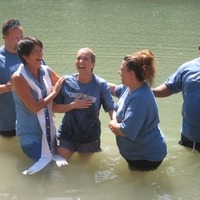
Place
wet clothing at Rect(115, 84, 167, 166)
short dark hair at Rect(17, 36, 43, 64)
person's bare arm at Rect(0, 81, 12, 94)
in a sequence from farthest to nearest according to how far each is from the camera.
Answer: person's bare arm at Rect(0, 81, 12, 94), short dark hair at Rect(17, 36, 43, 64), wet clothing at Rect(115, 84, 167, 166)

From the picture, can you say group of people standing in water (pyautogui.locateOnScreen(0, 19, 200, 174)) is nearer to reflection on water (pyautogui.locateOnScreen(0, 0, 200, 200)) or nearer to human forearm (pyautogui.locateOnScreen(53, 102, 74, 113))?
human forearm (pyautogui.locateOnScreen(53, 102, 74, 113))

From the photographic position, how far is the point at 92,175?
518 cm

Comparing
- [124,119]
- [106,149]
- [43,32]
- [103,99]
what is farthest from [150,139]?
[43,32]

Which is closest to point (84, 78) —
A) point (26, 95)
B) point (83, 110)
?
point (83, 110)

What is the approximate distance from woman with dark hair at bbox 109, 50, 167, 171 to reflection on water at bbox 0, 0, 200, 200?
1.32 feet

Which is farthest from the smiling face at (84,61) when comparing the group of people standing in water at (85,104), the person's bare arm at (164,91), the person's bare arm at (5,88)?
the person's bare arm at (164,91)

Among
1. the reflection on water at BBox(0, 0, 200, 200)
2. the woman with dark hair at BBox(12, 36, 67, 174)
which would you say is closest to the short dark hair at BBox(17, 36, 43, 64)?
the woman with dark hair at BBox(12, 36, 67, 174)

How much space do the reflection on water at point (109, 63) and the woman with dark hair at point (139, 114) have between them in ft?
1.32

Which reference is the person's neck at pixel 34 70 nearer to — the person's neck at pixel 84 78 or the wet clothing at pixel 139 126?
the person's neck at pixel 84 78

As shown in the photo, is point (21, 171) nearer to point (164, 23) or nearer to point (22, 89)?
point (22, 89)

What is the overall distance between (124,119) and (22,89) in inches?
43.0

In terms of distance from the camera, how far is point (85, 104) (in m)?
4.89

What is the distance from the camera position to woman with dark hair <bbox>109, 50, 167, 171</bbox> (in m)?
4.46

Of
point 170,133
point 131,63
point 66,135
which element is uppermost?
point 131,63
